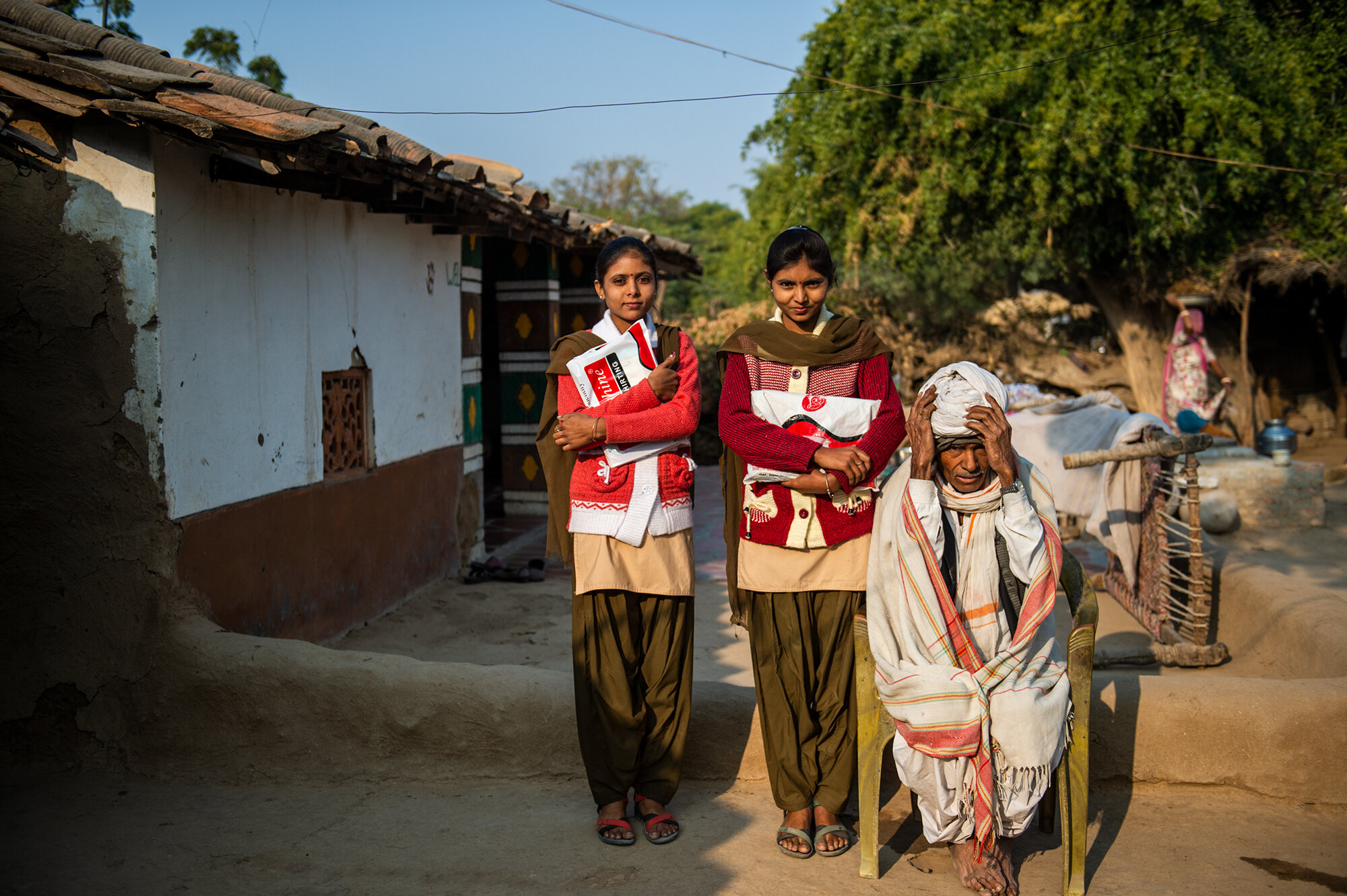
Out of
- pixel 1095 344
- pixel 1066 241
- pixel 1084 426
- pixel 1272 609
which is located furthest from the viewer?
pixel 1095 344

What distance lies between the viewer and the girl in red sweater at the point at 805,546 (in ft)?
9.67

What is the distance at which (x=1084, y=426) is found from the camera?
23.0 ft

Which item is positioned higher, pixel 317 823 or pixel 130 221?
pixel 130 221

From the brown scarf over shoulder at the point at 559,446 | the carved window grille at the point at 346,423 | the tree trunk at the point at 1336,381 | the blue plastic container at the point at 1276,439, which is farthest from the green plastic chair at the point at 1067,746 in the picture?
the tree trunk at the point at 1336,381

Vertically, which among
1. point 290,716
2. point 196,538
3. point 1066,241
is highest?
point 1066,241

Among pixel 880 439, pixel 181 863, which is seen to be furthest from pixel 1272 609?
pixel 181 863

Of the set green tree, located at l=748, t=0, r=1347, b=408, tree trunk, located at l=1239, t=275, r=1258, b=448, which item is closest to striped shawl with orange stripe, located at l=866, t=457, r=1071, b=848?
green tree, located at l=748, t=0, r=1347, b=408

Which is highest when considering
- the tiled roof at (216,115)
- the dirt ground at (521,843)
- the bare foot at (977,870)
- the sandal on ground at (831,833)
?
the tiled roof at (216,115)

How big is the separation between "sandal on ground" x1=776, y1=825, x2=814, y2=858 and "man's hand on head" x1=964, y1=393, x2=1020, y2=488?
3.94ft

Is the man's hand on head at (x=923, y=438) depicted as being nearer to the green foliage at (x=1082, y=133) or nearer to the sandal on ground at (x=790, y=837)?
the sandal on ground at (x=790, y=837)

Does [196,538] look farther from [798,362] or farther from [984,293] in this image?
[984,293]

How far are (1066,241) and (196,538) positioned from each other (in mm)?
11578

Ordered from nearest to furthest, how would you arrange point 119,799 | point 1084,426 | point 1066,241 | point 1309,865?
point 1309,865 → point 119,799 → point 1084,426 → point 1066,241

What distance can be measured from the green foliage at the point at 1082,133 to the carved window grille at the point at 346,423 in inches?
332
